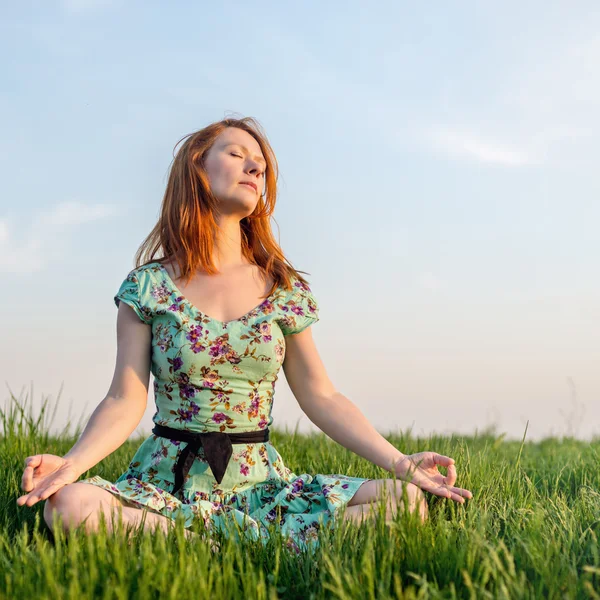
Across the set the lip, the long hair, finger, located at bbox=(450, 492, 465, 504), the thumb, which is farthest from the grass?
the lip

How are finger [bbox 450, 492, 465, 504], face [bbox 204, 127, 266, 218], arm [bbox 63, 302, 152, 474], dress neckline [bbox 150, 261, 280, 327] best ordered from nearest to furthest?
finger [bbox 450, 492, 465, 504], arm [bbox 63, 302, 152, 474], dress neckline [bbox 150, 261, 280, 327], face [bbox 204, 127, 266, 218]

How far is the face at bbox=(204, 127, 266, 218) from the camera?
11.3ft

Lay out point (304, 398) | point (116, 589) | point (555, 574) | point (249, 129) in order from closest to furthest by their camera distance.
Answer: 1. point (116, 589)
2. point (555, 574)
3. point (304, 398)
4. point (249, 129)

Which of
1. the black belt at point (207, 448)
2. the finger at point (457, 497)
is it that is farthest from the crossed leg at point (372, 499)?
the black belt at point (207, 448)

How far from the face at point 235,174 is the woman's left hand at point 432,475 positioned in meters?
1.39

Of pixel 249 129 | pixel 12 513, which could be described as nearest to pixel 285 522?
pixel 12 513

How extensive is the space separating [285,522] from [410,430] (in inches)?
82.7

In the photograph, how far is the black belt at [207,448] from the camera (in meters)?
3.15

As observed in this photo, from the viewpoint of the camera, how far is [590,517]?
299cm

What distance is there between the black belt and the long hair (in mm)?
722

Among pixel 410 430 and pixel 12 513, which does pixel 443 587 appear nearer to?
pixel 12 513

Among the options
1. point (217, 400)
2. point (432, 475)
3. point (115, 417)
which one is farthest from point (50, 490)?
point (432, 475)

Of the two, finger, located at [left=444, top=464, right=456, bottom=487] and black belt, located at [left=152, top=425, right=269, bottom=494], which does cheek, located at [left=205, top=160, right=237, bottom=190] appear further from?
finger, located at [left=444, top=464, right=456, bottom=487]

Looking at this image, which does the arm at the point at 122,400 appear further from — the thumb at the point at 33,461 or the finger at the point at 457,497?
the finger at the point at 457,497
